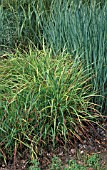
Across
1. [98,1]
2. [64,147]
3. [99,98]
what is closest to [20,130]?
[64,147]

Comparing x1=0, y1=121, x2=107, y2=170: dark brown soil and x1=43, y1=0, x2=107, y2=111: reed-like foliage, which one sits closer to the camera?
x1=0, y1=121, x2=107, y2=170: dark brown soil

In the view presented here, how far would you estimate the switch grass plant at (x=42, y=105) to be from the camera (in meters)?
4.27

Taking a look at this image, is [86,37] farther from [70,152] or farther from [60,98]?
[70,152]

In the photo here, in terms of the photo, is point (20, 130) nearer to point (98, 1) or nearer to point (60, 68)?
point (60, 68)

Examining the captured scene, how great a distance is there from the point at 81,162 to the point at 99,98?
91 centimetres

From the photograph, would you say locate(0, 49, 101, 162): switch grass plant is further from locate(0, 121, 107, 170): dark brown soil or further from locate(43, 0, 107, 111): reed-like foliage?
locate(43, 0, 107, 111): reed-like foliage

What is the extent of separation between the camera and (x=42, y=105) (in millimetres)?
4418

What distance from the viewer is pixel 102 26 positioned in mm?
4859

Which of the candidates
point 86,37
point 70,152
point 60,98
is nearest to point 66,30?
point 86,37

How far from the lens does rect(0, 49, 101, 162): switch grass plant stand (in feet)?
14.0

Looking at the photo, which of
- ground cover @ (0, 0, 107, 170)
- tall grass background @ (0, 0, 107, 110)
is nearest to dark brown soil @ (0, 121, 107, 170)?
ground cover @ (0, 0, 107, 170)

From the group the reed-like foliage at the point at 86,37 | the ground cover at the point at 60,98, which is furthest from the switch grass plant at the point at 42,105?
the reed-like foliage at the point at 86,37

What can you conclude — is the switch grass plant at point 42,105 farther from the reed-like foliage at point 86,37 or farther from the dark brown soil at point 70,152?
the reed-like foliage at point 86,37

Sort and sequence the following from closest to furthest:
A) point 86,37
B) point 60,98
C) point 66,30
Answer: point 60,98, point 86,37, point 66,30
